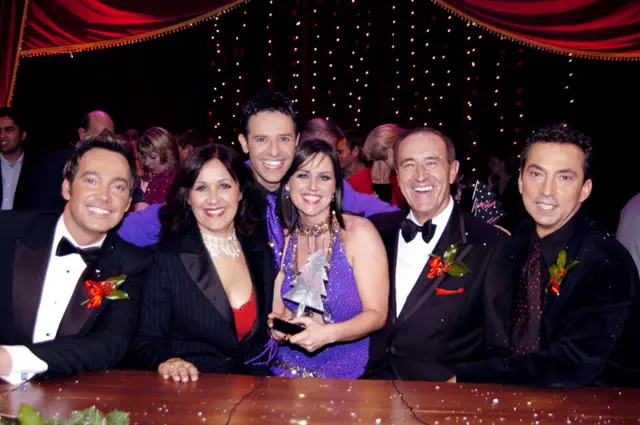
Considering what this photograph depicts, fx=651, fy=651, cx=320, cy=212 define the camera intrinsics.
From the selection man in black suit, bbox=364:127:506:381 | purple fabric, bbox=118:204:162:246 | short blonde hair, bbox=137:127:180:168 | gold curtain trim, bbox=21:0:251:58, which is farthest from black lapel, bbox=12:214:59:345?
gold curtain trim, bbox=21:0:251:58

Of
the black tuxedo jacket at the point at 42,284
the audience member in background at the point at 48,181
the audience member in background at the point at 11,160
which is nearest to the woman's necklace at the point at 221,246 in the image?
the black tuxedo jacket at the point at 42,284

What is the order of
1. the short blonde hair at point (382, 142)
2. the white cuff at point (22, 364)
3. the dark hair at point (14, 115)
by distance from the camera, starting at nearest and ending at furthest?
the white cuff at point (22, 364)
the short blonde hair at point (382, 142)
the dark hair at point (14, 115)

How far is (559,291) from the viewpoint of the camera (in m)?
2.59

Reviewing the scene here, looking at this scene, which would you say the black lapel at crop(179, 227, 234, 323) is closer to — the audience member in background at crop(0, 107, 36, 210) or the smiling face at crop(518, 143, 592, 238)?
the smiling face at crop(518, 143, 592, 238)

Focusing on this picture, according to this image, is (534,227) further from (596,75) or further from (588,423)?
(596,75)

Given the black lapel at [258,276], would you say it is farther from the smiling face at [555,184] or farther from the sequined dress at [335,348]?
the smiling face at [555,184]

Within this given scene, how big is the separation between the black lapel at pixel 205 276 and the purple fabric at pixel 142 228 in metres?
0.55

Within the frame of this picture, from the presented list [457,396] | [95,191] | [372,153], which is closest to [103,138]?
[95,191]

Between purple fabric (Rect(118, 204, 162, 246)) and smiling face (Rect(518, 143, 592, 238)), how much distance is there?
6.29 feet

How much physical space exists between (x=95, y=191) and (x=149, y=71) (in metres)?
5.85

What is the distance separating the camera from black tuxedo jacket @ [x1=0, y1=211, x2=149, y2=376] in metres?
2.70

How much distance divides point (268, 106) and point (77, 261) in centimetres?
136

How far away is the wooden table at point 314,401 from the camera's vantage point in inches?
81.0

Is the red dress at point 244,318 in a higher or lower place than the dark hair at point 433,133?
lower
